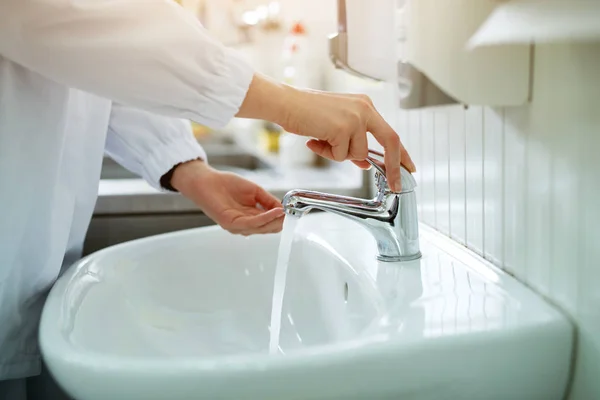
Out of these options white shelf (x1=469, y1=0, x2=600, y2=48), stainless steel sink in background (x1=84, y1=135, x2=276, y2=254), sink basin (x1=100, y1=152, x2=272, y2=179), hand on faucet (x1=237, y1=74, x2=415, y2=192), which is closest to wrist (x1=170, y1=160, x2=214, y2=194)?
stainless steel sink in background (x1=84, y1=135, x2=276, y2=254)

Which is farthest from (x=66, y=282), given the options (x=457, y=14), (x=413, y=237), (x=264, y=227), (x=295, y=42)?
(x=295, y=42)

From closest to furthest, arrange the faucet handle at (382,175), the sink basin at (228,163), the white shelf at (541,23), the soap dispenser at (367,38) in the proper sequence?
the white shelf at (541,23)
the faucet handle at (382,175)
the soap dispenser at (367,38)
the sink basin at (228,163)

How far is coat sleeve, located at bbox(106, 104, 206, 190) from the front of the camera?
3.02 feet

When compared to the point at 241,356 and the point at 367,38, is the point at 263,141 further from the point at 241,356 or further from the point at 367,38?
the point at 241,356

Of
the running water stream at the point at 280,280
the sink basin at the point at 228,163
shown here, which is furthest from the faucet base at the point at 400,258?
the sink basin at the point at 228,163

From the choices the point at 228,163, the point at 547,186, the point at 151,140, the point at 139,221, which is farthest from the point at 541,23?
the point at 228,163

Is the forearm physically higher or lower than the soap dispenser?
lower

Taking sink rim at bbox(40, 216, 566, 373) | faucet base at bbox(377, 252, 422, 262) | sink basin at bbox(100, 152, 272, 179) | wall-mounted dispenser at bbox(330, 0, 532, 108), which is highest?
Result: wall-mounted dispenser at bbox(330, 0, 532, 108)

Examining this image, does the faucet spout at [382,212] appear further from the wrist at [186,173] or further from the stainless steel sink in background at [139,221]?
the stainless steel sink in background at [139,221]

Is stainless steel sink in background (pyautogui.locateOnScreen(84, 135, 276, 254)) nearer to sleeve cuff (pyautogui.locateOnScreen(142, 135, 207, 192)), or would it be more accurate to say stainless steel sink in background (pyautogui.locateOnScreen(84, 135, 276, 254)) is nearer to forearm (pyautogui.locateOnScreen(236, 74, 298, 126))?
sleeve cuff (pyautogui.locateOnScreen(142, 135, 207, 192))

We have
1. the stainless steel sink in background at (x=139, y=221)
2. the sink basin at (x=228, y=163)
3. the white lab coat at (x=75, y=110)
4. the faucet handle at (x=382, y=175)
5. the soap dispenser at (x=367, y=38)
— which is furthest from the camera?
the sink basin at (x=228, y=163)

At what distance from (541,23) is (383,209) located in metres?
0.28

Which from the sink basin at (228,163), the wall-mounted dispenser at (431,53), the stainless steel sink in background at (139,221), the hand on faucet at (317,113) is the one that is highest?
the wall-mounted dispenser at (431,53)

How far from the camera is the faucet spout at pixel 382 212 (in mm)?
703
